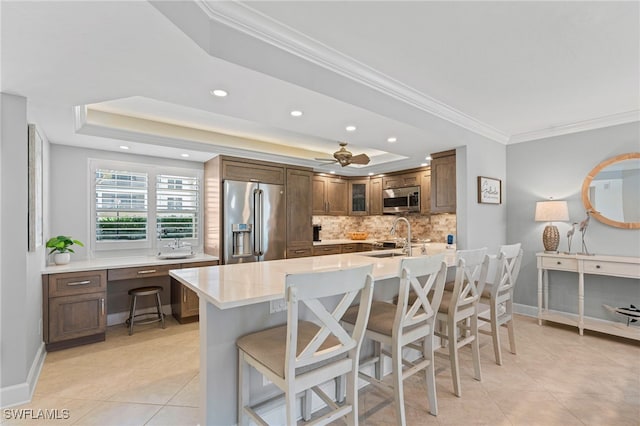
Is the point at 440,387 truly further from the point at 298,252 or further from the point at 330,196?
the point at 330,196

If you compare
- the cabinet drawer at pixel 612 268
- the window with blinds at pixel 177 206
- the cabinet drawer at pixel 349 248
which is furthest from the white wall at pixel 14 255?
the cabinet drawer at pixel 612 268

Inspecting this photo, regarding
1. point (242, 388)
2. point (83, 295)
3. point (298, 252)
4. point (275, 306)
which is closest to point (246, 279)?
point (275, 306)

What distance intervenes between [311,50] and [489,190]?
314 cm

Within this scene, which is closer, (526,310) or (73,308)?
(73,308)

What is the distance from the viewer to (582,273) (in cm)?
348

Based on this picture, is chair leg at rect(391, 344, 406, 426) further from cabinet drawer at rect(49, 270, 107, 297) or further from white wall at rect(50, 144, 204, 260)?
white wall at rect(50, 144, 204, 260)

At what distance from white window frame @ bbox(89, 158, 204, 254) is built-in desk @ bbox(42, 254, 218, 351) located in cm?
27

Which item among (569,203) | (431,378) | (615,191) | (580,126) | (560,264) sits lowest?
(431,378)

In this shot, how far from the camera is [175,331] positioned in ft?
11.9

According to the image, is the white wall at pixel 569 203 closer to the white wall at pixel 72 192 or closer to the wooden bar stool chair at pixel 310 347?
the wooden bar stool chair at pixel 310 347

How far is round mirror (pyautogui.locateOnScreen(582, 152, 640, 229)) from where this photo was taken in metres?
3.40

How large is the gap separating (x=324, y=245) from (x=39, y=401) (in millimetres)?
3975

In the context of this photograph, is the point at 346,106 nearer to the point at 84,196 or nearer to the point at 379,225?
the point at 84,196

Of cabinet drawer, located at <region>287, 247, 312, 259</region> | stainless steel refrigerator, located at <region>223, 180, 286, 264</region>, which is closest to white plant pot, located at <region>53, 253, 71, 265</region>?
stainless steel refrigerator, located at <region>223, 180, 286, 264</region>
